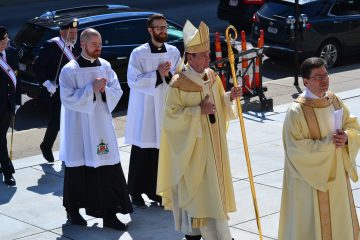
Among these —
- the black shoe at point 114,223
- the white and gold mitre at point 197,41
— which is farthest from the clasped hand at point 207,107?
the black shoe at point 114,223

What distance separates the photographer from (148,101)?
30.4 ft

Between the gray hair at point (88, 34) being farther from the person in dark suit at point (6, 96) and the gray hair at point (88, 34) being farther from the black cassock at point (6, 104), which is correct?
the black cassock at point (6, 104)

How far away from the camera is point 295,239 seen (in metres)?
7.03

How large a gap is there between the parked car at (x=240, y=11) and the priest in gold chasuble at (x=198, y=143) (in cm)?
1433

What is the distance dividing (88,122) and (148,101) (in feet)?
2.73

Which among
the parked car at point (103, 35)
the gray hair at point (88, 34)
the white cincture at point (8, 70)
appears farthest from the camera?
the parked car at point (103, 35)

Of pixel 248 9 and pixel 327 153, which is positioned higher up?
pixel 327 153

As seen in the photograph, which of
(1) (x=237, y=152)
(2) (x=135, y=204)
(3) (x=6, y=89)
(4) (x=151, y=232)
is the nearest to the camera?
(4) (x=151, y=232)

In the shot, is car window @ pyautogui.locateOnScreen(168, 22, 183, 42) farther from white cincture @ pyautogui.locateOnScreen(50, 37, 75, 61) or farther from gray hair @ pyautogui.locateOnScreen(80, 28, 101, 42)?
gray hair @ pyautogui.locateOnScreen(80, 28, 101, 42)

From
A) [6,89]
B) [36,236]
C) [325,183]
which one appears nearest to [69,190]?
[36,236]

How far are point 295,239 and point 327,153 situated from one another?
737mm

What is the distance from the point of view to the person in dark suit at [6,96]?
10.3m

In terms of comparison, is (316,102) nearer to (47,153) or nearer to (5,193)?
(5,193)

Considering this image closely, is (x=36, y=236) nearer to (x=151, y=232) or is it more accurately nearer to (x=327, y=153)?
(x=151, y=232)
